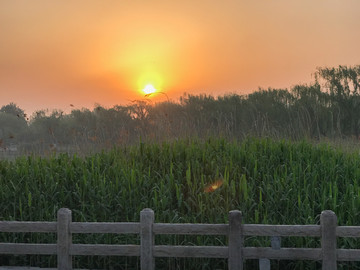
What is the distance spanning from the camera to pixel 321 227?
6945mm

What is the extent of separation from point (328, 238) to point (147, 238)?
295cm

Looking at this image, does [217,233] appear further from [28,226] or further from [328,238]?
[28,226]

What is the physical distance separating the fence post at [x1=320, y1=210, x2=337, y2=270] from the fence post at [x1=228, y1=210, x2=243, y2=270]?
4.32 ft

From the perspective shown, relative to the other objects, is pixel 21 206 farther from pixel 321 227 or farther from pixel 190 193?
pixel 321 227

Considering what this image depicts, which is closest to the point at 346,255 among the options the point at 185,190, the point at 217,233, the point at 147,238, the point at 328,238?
the point at 328,238

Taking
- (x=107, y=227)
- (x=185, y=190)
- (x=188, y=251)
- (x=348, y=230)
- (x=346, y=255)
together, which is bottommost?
(x=346, y=255)

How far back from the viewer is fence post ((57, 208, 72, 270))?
24.6 ft

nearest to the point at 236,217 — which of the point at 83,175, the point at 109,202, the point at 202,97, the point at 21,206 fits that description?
the point at 109,202

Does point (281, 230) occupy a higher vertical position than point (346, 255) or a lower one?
higher

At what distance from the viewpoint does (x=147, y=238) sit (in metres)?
7.29

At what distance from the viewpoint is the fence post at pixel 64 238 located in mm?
7508

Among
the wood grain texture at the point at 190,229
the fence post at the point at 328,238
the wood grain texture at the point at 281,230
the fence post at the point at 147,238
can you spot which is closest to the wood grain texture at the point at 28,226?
the fence post at the point at 147,238

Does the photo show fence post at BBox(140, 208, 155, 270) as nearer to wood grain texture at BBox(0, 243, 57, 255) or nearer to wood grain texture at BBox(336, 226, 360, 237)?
wood grain texture at BBox(0, 243, 57, 255)

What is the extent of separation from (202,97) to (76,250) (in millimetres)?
31665
